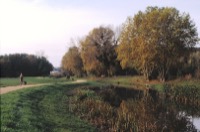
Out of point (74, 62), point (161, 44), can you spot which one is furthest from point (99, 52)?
point (161, 44)

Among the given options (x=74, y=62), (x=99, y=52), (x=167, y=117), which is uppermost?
(x=99, y=52)

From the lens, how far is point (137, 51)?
58938 millimetres

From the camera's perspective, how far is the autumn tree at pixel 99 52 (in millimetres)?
84375

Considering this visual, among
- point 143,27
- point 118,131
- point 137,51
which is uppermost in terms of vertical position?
point 143,27

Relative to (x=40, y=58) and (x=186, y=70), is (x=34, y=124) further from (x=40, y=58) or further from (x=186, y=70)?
(x=40, y=58)

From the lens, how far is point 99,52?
86125mm

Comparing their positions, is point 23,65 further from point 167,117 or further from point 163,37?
point 167,117

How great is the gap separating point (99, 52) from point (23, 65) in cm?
2369

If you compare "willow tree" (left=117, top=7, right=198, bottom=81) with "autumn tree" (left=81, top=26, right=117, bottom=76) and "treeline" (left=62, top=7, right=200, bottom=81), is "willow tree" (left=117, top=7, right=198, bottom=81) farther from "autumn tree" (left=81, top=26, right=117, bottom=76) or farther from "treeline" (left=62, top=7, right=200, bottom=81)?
"autumn tree" (left=81, top=26, right=117, bottom=76)

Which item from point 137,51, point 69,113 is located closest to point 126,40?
point 137,51

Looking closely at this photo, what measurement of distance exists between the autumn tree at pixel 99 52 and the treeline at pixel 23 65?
56.1ft

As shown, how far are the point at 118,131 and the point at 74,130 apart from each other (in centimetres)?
228

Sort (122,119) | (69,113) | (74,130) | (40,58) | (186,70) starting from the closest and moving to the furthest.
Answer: (74,130), (122,119), (69,113), (186,70), (40,58)

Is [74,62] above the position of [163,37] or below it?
below
